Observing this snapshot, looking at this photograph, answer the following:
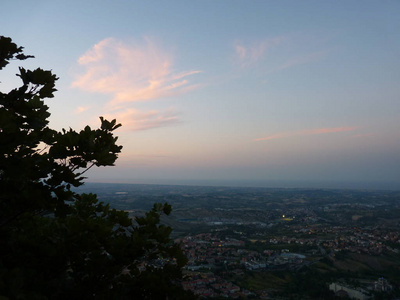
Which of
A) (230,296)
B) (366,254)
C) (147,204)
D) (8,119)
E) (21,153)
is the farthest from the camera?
(147,204)

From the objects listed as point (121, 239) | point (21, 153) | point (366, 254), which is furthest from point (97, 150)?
point (366, 254)

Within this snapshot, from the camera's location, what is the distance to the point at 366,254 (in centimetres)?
5909

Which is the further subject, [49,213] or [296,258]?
[296,258]

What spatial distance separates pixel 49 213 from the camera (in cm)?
383

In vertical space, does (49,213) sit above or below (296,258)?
above

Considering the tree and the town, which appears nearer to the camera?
the tree

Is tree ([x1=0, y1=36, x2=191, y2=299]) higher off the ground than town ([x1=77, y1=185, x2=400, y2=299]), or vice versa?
tree ([x1=0, y1=36, x2=191, y2=299])

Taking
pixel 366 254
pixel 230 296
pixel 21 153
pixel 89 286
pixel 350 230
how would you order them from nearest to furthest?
pixel 21 153 < pixel 89 286 < pixel 230 296 < pixel 366 254 < pixel 350 230

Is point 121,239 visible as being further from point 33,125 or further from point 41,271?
point 33,125

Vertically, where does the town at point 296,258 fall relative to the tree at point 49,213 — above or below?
below

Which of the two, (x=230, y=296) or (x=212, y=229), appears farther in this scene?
(x=212, y=229)

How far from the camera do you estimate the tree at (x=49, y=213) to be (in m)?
2.98

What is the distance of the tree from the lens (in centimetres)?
298

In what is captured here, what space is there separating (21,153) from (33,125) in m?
0.56
